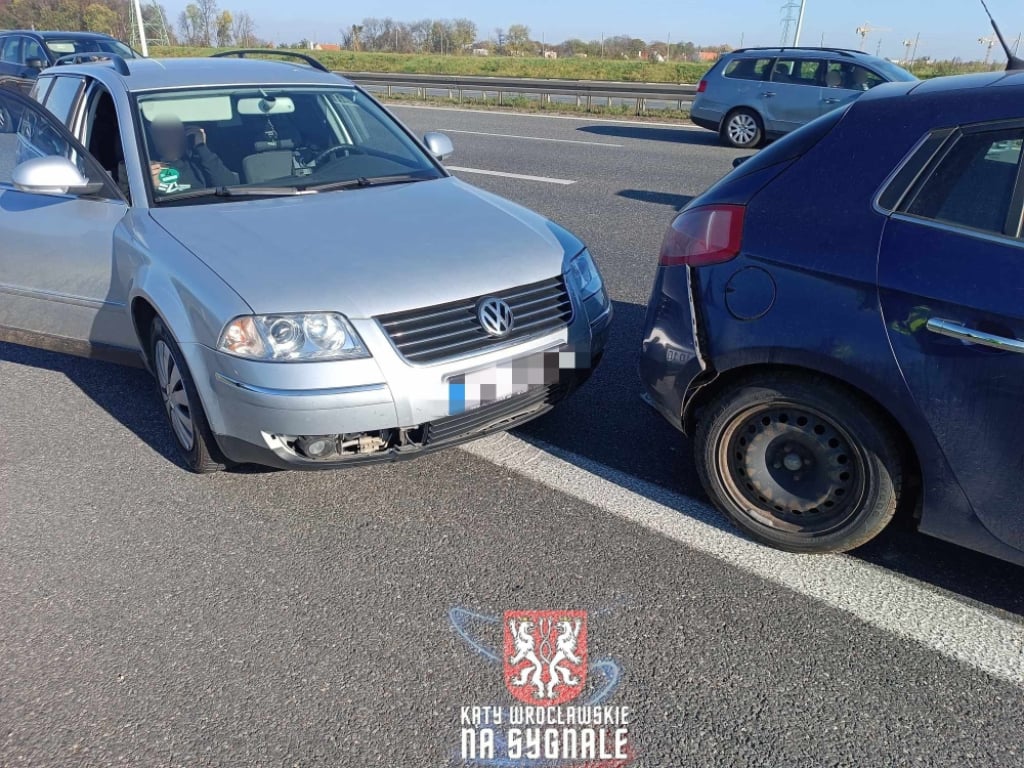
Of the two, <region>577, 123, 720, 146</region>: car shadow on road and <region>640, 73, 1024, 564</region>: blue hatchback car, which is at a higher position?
<region>640, 73, 1024, 564</region>: blue hatchback car

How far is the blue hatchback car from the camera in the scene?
235cm

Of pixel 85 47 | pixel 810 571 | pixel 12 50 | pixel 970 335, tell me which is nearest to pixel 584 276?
pixel 810 571

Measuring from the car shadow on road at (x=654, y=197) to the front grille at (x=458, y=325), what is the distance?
569 centimetres

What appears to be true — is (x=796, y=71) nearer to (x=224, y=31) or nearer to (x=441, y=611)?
(x=441, y=611)

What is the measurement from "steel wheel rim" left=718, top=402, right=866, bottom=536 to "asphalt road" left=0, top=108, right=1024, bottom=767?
166 mm

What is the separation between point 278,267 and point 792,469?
6.64 feet

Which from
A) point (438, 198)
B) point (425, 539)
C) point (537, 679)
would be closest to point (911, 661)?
point (537, 679)

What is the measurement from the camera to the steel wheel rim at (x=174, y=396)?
3.40 m

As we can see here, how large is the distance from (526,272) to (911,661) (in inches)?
75.6

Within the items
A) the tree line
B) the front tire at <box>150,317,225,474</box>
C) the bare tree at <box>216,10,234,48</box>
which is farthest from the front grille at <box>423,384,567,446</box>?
the bare tree at <box>216,10,234,48</box>

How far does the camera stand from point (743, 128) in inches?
527

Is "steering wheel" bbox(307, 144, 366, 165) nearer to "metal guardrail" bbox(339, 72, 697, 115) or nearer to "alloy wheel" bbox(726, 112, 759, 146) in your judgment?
"alloy wheel" bbox(726, 112, 759, 146)

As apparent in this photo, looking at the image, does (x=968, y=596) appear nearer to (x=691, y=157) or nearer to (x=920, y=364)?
(x=920, y=364)

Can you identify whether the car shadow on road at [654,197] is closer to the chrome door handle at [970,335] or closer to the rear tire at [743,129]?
the rear tire at [743,129]
